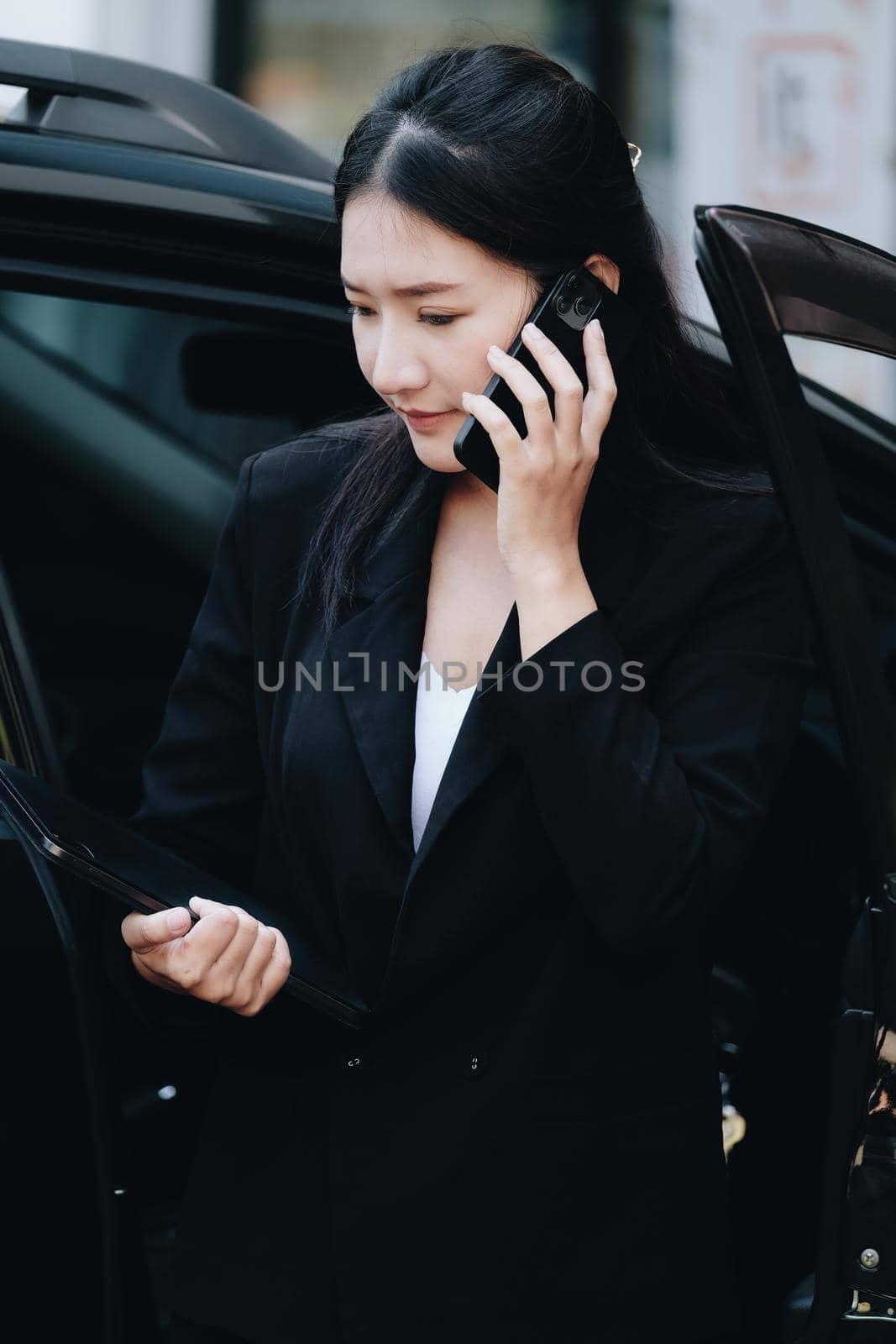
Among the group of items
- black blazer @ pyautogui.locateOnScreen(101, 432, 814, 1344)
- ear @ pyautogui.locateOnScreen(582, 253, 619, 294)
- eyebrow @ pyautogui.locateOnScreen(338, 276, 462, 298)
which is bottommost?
black blazer @ pyautogui.locateOnScreen(101, 432, 814, 1344)

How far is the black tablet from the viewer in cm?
114

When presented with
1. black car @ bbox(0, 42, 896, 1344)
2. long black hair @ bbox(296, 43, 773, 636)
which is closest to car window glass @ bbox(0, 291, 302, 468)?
black car @ bbox(0, 42, 896, 1344)

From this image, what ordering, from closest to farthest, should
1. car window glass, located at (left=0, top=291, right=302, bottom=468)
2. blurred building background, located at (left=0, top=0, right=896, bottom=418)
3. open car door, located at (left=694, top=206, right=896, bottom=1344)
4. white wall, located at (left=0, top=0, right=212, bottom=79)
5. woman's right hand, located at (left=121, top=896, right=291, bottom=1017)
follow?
1. open car door, located at (left=694, top=206, right=896, bottom=1344)
2. woman's right hand, located at (left=121, top=896, right=291, bottom=1017)
3. car window glass, located at (left=0, top=291, right=302, bottom=468)
4. white wall, located at (left=0, top=0, right=212, bottom=79)
5. blurred building background, located at (left=0, top=0, right=896, bottom=418)

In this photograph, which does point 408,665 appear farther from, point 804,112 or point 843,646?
point 804,112

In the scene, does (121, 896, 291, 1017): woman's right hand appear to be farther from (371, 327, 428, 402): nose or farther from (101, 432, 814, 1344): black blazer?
(371, 327, 428, 402): nose

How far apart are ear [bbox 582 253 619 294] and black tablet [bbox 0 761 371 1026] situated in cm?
60

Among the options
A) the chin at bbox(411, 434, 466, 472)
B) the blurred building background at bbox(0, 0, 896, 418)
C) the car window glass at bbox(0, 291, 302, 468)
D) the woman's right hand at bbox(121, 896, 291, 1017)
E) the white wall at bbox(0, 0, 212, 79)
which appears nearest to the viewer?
the woman's right hand at bbox(121, 896, 291, 1017)

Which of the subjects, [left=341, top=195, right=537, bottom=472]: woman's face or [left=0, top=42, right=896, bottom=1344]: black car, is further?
[left=341, top=195, right=537, bottom=472]: woman's face

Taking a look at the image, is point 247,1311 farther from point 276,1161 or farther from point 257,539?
point 257,539

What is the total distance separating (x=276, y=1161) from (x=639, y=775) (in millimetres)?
457

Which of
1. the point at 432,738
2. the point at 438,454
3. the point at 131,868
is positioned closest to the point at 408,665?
the point at 432,738

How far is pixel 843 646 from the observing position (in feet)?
3.67

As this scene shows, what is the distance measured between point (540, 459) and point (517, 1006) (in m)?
0.43

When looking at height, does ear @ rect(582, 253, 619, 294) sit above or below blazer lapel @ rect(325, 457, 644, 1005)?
above
